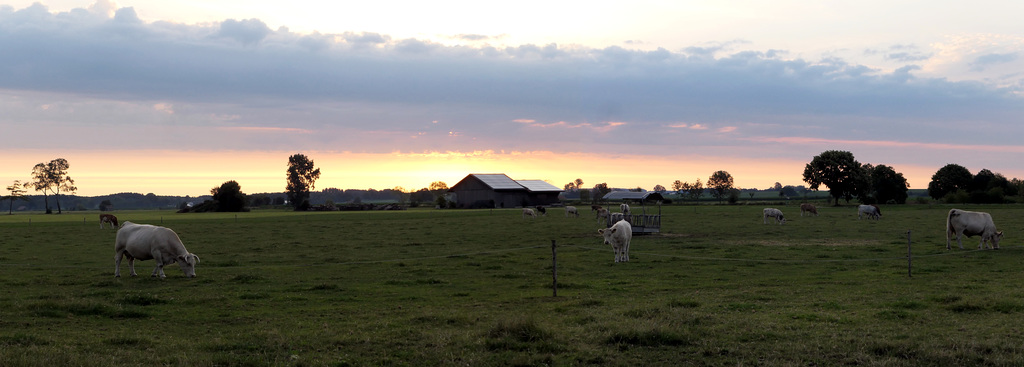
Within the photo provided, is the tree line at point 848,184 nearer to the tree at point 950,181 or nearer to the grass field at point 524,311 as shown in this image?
the tree at point 950,181

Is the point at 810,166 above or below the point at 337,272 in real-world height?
above

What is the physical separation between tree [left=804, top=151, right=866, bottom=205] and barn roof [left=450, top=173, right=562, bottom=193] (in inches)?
1778

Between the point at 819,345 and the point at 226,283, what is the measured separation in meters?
15.8

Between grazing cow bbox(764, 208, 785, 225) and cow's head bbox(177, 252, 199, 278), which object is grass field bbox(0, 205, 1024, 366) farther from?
grazing cow bbox(764, 208, 785, 225)

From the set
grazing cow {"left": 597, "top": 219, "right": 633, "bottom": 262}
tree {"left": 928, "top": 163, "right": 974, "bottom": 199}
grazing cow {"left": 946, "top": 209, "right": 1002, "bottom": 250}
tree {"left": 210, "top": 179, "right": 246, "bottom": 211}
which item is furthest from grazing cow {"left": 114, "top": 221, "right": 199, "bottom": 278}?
tree {"left": 928, "top": 163, "right": 974, "bottom": 199}

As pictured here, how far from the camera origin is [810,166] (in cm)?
11006

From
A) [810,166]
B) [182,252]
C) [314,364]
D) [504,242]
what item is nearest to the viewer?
[314,364]

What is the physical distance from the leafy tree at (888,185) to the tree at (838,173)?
1101 cm

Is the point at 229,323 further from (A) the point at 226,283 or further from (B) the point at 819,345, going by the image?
(B) the point at 819,345

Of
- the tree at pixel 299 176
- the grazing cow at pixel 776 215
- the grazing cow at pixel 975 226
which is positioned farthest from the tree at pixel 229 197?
the grazing cow at pixel 975 226

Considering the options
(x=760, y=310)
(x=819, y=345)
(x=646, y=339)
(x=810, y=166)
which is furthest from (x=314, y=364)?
(x=810, y=166)

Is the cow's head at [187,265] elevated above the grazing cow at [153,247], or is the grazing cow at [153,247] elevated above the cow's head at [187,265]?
the grazing cow at [153,247]

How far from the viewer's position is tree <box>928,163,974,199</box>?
12675cm

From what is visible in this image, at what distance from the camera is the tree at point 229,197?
113 meters
